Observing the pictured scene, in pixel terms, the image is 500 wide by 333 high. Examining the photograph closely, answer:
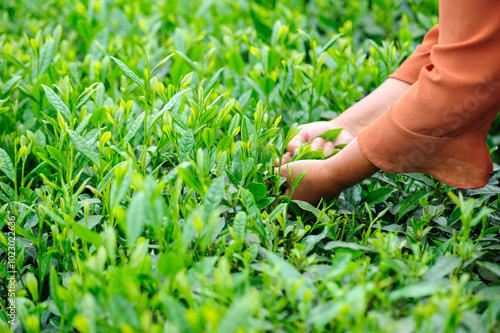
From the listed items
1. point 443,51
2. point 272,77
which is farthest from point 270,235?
point 272,77

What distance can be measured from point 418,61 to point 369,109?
224mm

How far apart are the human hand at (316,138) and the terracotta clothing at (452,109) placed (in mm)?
339

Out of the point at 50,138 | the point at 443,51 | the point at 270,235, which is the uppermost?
the point at 443,51

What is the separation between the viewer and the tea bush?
3.01 feet

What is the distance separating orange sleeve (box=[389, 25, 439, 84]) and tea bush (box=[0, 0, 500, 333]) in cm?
22

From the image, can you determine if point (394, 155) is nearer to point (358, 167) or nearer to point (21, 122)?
point (358, 167)

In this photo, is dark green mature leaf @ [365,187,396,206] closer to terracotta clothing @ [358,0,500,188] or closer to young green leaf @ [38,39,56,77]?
terracotta clothing @ [358,0,500,188]

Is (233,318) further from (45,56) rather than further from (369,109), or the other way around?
(45,56)

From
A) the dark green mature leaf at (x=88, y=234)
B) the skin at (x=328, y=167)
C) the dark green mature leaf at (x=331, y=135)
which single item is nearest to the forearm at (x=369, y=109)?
the skin at (x=328, y=167)

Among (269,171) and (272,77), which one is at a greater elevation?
(272,77)

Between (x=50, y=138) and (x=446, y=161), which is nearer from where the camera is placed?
(x=446, y=161)

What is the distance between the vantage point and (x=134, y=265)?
38.9 inches

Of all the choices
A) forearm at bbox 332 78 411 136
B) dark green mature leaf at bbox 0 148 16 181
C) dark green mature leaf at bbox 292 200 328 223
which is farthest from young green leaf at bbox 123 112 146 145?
forearm at bbox 332 78 411 136

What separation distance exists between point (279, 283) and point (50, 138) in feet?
3.47
